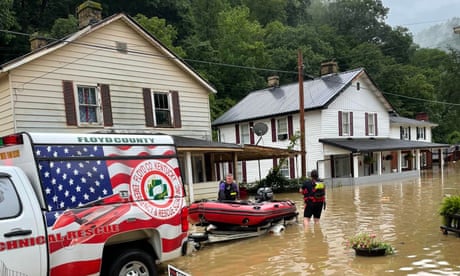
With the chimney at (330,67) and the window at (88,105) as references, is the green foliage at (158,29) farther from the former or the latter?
the window at (88,105)

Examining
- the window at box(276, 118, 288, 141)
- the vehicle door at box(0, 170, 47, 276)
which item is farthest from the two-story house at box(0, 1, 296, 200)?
the window at box(276, 118, 288, 141)

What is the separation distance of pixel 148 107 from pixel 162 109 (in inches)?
28.8

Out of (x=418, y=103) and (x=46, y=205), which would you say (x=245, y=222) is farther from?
(x=418, y=103)

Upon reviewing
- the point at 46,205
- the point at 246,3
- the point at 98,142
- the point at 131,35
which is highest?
the point at 246,3

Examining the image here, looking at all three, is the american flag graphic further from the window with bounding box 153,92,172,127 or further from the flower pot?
the window with bounding box 153,92,172,127

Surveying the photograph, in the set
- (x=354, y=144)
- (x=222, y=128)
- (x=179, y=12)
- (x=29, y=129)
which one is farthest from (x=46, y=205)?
(x=179, y=12)

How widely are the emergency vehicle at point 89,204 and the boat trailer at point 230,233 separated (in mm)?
2724

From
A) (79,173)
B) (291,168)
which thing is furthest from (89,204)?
(291,168)

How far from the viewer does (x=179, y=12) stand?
44.7 metres

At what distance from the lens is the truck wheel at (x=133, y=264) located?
571cm

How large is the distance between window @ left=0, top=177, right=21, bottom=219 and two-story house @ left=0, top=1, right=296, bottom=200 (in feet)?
30.5

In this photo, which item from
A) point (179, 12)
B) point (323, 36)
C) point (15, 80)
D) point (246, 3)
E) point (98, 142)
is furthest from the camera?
point (246, 3)

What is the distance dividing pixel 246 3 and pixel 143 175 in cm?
6719

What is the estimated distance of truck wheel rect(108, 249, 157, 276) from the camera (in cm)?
571
